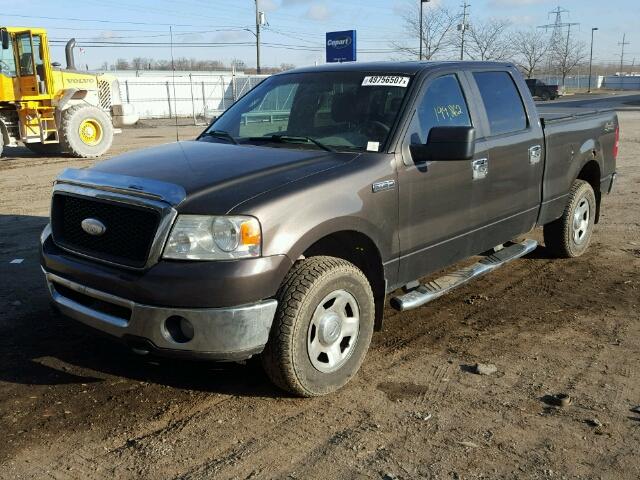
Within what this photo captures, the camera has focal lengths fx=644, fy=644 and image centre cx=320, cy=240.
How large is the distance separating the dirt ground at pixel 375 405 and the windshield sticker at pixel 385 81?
5.90 ft

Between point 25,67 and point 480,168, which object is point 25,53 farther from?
point 480,168

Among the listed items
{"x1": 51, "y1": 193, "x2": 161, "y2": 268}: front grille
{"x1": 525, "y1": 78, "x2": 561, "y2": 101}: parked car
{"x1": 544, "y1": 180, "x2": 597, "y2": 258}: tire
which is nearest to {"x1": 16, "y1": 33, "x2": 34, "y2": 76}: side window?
{"x1": 51, "y1": 193, "x2": 161, "y2": 268}: front grille

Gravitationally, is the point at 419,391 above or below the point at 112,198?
below

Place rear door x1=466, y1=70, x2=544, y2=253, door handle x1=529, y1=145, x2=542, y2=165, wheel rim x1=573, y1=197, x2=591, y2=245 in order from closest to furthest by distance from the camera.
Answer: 1. rear door x1=466, y1=70, x2=544, y2=253
2. door handle x1=529, y1=145, x2=542, y2=165
3. wheel rim x1=573, y1=197, x2=591, y2=245

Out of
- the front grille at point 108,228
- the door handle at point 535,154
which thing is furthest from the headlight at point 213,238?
the door handle at point 535,154

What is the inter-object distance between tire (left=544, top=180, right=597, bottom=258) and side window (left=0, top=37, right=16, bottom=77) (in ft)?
46.9

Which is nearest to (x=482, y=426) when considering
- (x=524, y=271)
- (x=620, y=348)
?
(x=620, y=348)

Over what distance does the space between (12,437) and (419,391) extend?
2247 millimetres

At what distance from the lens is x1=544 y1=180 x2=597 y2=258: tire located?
250 inches

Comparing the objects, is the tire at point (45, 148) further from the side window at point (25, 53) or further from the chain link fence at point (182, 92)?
the chain link fence at point (182, 92)

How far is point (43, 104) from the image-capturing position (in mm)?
16562

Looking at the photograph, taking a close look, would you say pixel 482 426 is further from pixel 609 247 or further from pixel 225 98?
pixel 225 98

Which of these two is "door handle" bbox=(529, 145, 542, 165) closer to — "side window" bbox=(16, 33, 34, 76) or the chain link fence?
"side window" bbox=(16, 33, 34, 76)

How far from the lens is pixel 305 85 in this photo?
16.0ft
